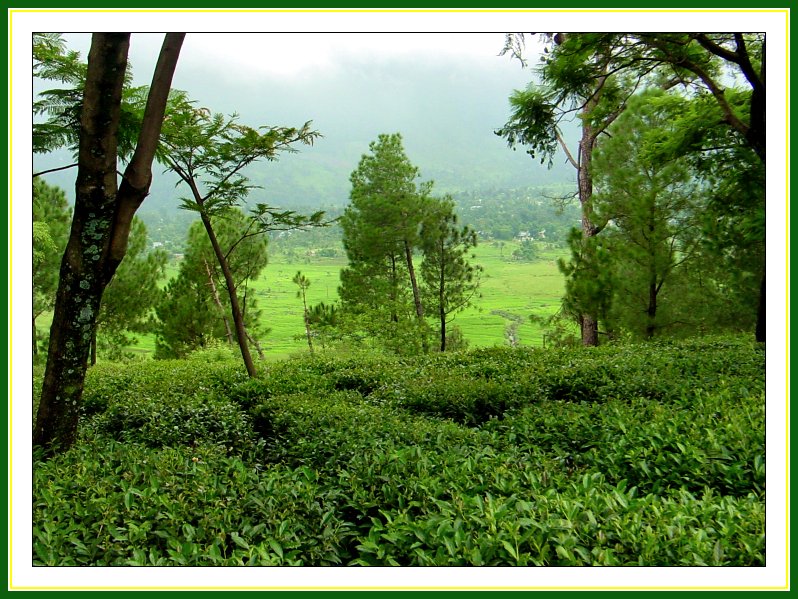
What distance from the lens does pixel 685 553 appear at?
6.73ft

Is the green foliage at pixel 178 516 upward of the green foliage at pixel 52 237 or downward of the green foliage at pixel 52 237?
downward

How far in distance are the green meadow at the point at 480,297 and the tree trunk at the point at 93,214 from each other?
1204 centimetres

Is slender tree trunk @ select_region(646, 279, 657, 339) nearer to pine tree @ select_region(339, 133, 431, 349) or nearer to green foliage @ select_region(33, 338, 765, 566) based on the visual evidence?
green foliage @ select_region(33, 338, 765, 566)

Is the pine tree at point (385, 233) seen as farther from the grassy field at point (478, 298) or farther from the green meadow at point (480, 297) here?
the grassy field at point (478, 298)

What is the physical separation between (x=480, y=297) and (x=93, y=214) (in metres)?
14.1

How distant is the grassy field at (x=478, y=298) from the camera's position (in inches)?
939

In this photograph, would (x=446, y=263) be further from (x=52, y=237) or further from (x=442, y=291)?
(x=52, y=237)

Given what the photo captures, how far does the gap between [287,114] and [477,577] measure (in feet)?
415
